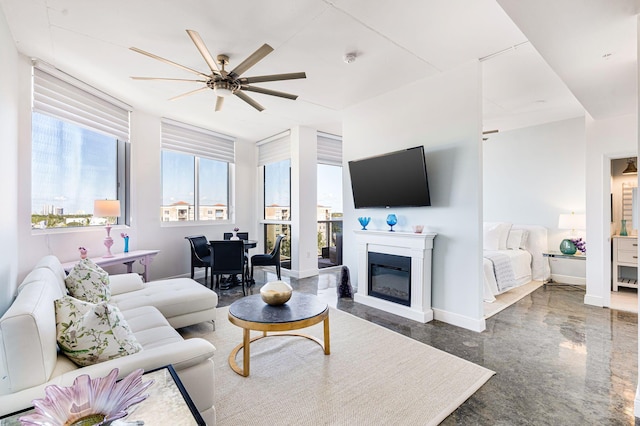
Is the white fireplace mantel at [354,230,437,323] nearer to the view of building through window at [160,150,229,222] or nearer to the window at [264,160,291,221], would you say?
the window at [264,160,291,221]

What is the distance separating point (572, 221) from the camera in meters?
4.73

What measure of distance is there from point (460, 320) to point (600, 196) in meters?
2.57

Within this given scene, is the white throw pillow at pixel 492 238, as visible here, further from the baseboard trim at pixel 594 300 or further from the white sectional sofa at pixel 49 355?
the white sectional sofa at pixel 49 355

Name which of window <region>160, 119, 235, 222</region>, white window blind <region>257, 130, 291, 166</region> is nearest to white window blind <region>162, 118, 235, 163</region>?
window <region>160, 119, 235, 222</region>

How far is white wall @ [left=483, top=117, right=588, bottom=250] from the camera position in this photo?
5012 millimetres

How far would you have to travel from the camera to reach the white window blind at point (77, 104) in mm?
3332

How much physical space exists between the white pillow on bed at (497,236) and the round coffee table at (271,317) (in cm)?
378

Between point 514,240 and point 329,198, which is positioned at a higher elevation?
point 329,198

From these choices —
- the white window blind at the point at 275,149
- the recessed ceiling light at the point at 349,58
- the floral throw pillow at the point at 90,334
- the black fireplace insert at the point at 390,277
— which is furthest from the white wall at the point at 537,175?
the floral throw pillow at the point at 90,334

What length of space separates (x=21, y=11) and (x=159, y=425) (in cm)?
336

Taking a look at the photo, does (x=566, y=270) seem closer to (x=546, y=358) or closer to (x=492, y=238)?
(x=492, y=238)

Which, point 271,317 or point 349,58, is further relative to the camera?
point 349,58

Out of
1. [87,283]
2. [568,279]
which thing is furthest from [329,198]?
[87,283]

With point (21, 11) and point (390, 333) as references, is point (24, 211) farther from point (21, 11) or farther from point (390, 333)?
point (390, 333)
